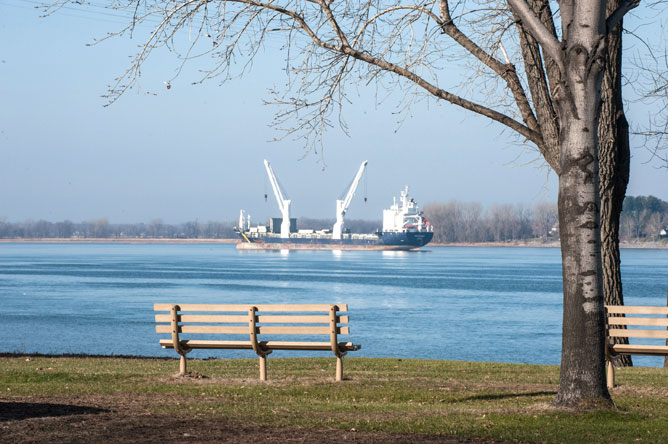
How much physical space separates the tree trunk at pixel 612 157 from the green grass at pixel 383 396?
1.70 meters

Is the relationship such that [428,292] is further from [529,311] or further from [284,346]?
[284,346]

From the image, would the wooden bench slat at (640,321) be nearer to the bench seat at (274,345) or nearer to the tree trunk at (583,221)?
the tree trunk at (583,221)

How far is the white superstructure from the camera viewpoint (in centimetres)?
10862

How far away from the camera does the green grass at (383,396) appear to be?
5.11 metres

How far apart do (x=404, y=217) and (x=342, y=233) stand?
16.4 meters

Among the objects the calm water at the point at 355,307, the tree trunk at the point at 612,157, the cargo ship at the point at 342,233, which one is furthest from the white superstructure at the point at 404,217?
the tree trunk at the point at 612,157

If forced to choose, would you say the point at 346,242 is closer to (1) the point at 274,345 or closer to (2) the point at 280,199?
(2) the point at 280,199

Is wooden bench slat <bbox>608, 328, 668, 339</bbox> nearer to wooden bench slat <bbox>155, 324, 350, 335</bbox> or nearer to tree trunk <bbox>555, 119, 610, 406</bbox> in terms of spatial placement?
tree trunk <bbox>555, 119, 610, 406</bbox>

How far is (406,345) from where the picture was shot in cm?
2248

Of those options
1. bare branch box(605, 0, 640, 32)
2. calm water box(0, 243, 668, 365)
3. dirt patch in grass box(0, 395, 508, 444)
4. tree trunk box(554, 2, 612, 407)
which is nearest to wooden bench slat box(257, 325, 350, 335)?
dirt patch in grass box(0, 395, 508, 444)

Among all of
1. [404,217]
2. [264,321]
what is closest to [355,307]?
[264,321]

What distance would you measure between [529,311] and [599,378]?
29.0 m

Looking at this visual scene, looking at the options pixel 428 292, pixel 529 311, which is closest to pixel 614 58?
pixel 529 311

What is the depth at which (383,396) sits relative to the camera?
Answer: 21.4 feet
